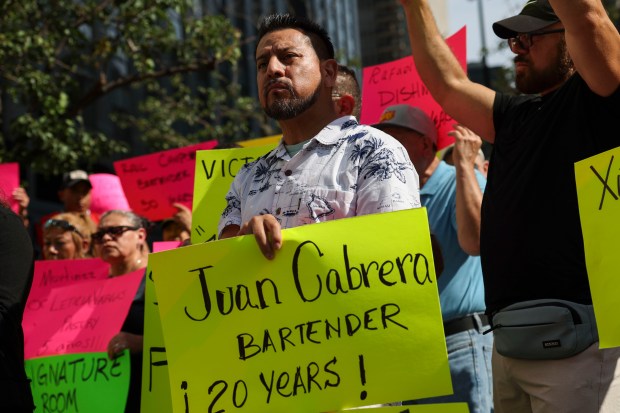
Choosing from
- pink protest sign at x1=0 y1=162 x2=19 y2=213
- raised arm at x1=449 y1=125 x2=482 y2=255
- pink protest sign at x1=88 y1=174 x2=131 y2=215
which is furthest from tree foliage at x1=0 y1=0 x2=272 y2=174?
raised arm at x1=449 y1=125 x2=482 y2=255

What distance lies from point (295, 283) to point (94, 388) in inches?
90.7

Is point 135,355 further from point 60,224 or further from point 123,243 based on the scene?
point 60,224

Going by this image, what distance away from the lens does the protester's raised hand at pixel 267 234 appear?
8.78ft

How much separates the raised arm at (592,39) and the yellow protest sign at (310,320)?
2.06ft

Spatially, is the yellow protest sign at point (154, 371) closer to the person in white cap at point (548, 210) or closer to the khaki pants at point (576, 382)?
the person in white cap at point (548, 210)

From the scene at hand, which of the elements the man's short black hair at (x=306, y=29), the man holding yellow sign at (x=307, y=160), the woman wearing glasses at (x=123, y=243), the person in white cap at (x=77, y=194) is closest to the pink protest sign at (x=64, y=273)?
the woman wearing glasses at (x=123, y=243)

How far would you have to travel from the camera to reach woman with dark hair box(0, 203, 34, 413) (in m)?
2.93

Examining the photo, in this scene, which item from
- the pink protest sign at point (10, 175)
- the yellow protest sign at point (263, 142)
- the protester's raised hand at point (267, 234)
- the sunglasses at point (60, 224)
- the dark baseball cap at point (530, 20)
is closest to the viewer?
the protester's raised hand at point (267, 234)

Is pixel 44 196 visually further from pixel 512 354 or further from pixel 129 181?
pixel 512 354

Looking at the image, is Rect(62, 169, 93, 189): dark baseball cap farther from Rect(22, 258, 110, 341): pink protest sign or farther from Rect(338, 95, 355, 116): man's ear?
Rect(338, 95, 355, 116): man's ear

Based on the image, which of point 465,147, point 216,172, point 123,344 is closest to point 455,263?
point 465,147

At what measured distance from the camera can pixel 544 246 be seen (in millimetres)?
2922

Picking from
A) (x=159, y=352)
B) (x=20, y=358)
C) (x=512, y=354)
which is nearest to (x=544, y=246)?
(x=512, y=354)

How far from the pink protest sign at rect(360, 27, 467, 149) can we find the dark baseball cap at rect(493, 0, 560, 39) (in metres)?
1.58
